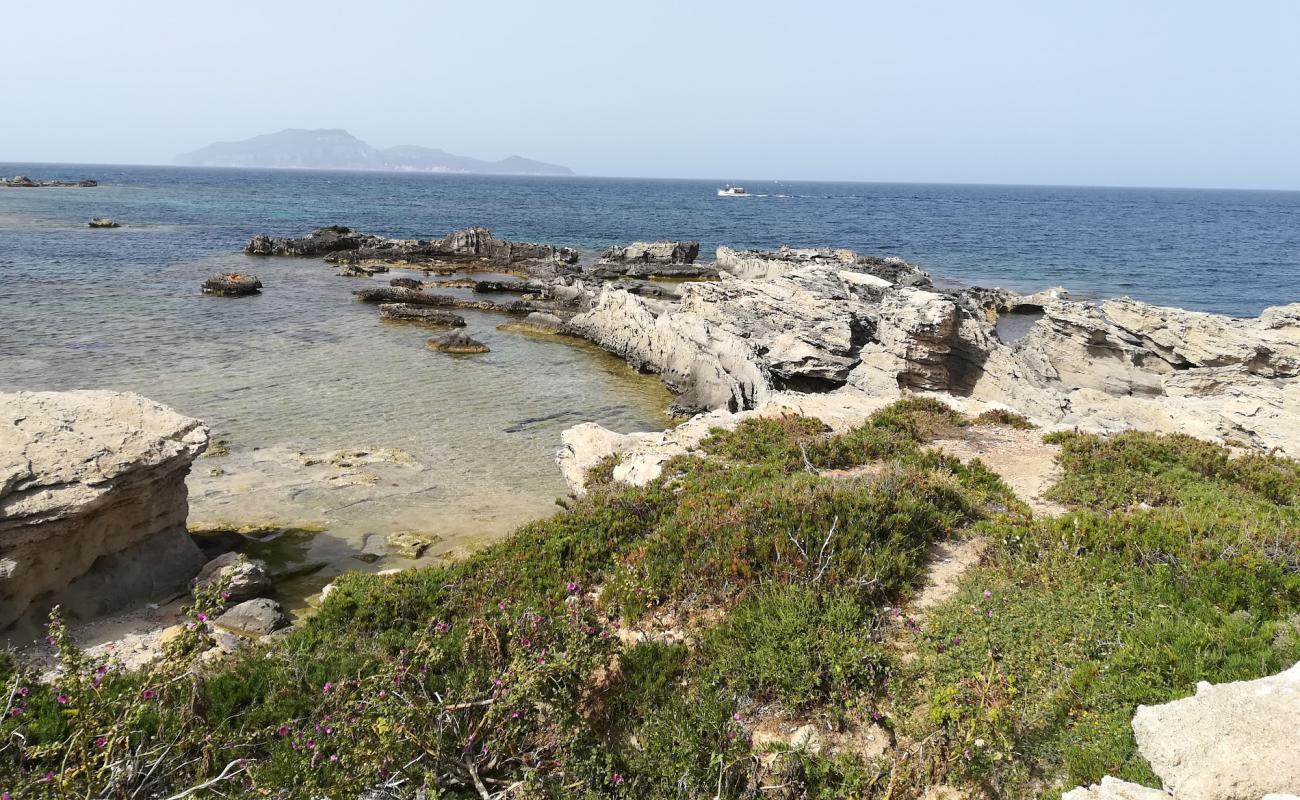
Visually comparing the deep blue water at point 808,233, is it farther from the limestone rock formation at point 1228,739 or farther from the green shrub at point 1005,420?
the limestone rock formation at point 1228,739

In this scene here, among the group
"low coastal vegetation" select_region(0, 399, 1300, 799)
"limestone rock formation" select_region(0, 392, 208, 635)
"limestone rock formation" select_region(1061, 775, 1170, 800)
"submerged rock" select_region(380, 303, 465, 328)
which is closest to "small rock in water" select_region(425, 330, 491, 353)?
"submerged rock" select_region(380, 303, 465, 328)

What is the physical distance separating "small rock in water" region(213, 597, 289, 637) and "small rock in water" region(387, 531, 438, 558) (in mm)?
2681

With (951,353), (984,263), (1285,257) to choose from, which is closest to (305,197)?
(984,263)

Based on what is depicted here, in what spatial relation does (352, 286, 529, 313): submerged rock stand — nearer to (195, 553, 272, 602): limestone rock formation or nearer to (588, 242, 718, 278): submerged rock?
(588, 242, 718, 278): submerged rock

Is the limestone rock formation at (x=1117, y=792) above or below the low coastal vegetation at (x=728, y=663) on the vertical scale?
above

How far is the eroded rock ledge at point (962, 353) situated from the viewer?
16.9 meters

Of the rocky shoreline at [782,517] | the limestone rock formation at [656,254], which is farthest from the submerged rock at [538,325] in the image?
the limestone rock formation at [656,254]

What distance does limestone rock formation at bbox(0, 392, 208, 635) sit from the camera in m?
9.88

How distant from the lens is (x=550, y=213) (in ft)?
341

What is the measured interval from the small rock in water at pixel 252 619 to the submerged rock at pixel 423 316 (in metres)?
23.7

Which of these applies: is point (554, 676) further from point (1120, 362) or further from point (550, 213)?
point (550, 213)

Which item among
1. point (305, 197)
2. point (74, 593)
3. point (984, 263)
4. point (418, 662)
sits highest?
point (305, 197)

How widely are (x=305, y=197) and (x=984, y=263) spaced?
114641 mm

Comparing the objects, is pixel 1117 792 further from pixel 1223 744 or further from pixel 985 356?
pixel 985 356
